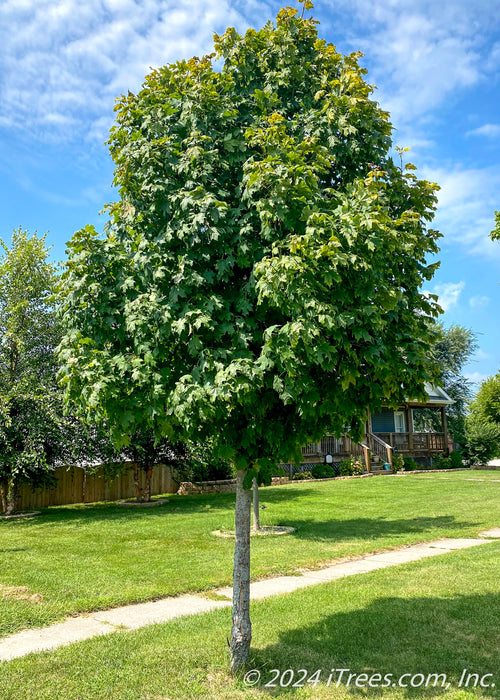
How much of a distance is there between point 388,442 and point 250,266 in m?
26.9

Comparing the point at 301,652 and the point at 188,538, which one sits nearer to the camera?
the point at 301,652

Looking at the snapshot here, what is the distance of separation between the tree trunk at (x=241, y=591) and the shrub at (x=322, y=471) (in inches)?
802

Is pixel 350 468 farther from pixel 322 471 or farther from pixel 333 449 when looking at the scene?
pixel 333 449

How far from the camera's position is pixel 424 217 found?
5102 millimetres

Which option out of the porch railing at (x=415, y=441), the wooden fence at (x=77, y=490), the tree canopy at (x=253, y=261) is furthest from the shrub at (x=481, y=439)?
the tree canopy at (x=253, y=261)

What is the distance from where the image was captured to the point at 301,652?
5199 millimetres

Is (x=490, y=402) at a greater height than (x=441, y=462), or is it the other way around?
(x=490, y=402)

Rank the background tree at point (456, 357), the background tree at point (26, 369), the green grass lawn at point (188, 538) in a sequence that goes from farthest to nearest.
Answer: the background tree at point (456, 357), the background tree at point (26, 369), the green grass lawn at point (188, 538)

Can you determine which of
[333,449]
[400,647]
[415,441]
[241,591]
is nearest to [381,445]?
[333,449]

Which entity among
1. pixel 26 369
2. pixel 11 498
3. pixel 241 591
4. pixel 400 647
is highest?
pixel 26 369

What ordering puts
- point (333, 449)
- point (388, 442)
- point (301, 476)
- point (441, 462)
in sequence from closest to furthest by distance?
point (301, 476) → point (333, 449) → point (388, 442) → point (441, 462)

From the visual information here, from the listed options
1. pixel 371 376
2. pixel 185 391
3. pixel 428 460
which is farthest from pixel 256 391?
pixel 428 460

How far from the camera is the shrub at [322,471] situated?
2500 cm

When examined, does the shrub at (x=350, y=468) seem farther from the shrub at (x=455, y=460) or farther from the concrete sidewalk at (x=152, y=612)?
the concrete sidewalk at (x=152, y=612)
